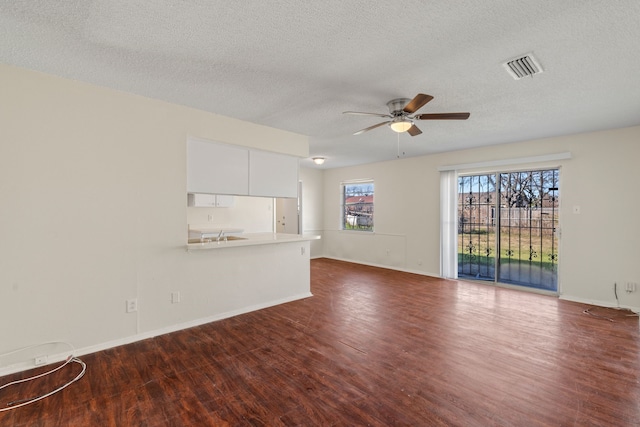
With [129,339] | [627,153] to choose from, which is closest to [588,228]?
[627,153]

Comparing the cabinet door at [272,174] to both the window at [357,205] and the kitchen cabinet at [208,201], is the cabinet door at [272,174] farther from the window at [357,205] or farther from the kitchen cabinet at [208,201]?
the window at [357,205]

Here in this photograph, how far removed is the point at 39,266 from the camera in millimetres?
2486

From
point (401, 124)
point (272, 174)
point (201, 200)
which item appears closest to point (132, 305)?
point (272, 174)

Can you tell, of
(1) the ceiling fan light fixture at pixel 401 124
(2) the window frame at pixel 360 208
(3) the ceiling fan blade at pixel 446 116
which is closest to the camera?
(3) the ceiling fan blade at pixel 446 116

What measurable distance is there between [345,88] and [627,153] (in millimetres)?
4079

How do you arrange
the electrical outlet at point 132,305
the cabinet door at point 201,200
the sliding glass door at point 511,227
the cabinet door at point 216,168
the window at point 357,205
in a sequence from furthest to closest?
the window at point 357,205 < the cabinet door at point 201,200 < the sliding glass door at point 511,227 < the cabinet door at point 216,168 < the electrical outlet at point 132,305

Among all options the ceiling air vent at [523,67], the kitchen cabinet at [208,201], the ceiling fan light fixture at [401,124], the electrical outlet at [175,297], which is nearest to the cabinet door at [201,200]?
the kitchen cabinet at [208,201]

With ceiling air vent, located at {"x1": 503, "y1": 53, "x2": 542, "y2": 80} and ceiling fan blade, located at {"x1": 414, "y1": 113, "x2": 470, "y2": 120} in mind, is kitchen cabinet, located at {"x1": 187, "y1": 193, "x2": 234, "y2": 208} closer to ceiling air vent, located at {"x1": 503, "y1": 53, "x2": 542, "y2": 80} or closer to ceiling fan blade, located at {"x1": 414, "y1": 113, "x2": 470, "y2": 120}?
ceiling fan blade, located at {"x1": 414, "y1": 113, "x2": 470, "y2": 120}

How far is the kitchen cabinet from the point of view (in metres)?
4.98

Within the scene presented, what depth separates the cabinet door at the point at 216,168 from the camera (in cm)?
344

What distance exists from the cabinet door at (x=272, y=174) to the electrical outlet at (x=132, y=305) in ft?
5.87

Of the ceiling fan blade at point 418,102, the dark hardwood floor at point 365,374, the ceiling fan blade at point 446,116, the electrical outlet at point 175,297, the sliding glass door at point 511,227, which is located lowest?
the dark hardwood floor at point 365,374

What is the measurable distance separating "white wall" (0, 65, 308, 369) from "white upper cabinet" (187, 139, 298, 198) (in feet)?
0.57

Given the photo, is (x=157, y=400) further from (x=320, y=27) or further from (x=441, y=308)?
(x=441, y=308)
